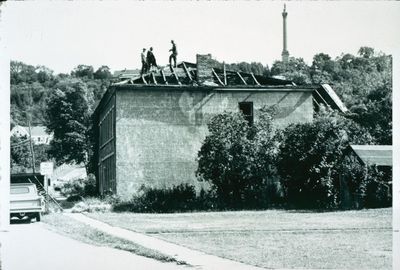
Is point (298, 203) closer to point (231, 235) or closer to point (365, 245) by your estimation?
point (231, 235)

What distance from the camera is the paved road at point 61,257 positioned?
11.8 m

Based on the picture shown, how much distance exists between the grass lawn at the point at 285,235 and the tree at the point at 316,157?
2795 mm

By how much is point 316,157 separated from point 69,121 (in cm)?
1131

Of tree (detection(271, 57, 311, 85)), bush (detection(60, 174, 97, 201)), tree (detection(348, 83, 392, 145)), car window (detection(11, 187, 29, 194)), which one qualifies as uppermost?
tree (detection(271, 57, 311, 85))

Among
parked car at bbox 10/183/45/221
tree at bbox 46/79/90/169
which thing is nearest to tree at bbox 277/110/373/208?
tree at bbox 46/79/90/169

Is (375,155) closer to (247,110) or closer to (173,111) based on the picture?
(247,110)

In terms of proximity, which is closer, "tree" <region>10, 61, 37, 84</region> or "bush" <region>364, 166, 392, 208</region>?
"tree" <region>10, 61, 37, 84</region>

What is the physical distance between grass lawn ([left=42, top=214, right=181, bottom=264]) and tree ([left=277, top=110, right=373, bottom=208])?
10371 mm

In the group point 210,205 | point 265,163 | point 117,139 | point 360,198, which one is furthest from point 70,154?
point 360,198

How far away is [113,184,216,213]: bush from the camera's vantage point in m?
25.4

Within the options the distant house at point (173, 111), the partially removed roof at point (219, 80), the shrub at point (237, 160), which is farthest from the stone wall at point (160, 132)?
the shrub at point (237, 160)

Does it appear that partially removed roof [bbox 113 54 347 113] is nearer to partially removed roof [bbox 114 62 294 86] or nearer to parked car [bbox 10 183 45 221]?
partially removed roof [bbox 114 62 294 86]

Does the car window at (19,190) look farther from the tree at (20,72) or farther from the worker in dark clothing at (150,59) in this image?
the worker in dark clothing at (150,59)

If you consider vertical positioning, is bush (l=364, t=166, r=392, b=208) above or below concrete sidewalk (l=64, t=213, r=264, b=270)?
above
